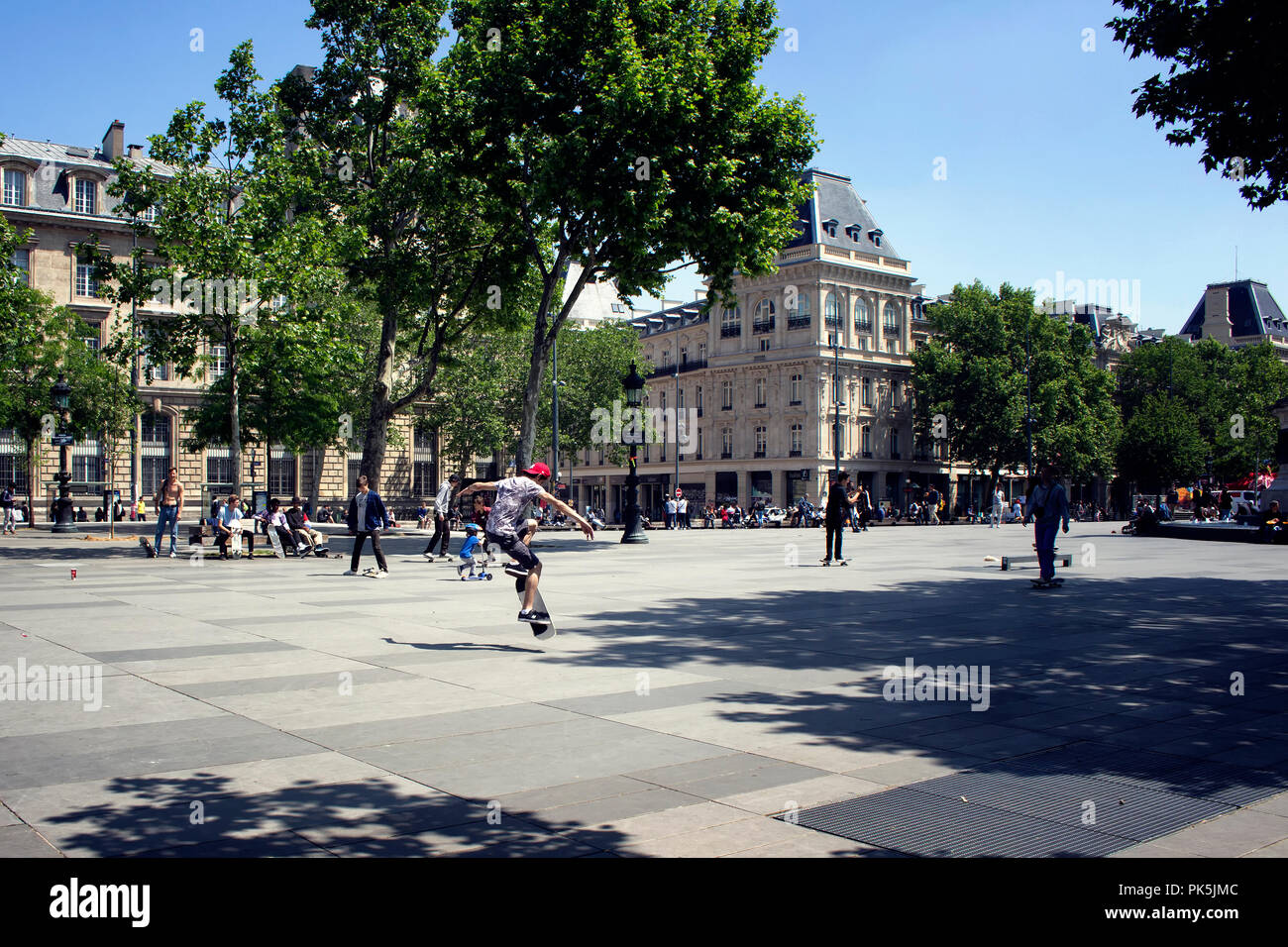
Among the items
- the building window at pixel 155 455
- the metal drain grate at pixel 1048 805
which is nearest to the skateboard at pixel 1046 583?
the metal drain grate at pixel 1048 805

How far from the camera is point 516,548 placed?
10102 mm

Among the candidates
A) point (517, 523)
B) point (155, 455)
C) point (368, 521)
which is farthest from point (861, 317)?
point (517, 523)

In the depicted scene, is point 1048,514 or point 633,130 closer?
point 1048,514

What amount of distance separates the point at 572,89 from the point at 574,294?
18.3 feet

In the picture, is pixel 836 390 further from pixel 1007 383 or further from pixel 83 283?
pixel 83 283

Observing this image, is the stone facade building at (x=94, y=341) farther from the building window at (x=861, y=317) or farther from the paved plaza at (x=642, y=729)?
the paved plaza at (x=642, y=729)

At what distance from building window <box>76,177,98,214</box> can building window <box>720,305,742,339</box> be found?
129ft

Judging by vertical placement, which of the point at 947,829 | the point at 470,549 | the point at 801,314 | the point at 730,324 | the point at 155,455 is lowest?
the point at 947,829

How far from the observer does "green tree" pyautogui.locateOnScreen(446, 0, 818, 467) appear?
24.5 m

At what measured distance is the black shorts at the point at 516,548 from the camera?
10086mm

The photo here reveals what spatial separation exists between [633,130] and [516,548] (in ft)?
55.3

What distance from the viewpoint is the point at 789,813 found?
456cm

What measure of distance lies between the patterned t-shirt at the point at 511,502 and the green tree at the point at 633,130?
15.4 m

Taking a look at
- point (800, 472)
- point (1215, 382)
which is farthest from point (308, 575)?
point (1215, 382)
